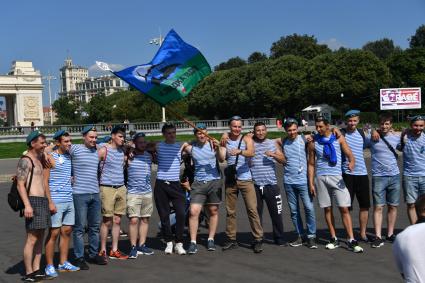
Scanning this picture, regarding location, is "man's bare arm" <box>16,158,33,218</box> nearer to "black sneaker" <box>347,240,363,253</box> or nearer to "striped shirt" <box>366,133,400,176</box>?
"black sneaker" <box>347,240,363,253</box>

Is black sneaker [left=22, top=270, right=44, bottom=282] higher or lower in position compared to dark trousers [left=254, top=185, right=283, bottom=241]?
lower

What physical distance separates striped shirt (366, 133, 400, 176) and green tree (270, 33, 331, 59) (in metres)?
74.6

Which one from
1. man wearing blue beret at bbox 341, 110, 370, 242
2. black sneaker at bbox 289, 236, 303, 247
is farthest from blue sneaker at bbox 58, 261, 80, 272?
man wearing blue beret at bbox 341, 110, 370, 242

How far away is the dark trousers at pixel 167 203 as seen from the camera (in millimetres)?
8086

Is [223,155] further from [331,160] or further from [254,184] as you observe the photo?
[331,160]

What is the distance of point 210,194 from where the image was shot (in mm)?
8156

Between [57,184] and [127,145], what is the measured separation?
54.4 inches

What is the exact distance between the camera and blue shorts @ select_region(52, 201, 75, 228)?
6914mm

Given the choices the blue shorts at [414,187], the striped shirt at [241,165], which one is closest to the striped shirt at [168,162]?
the striped shirt at [241,165]

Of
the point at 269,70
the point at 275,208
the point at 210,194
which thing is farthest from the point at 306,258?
the point at 269,70

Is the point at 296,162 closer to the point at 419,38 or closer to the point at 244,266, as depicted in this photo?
the point at 244,266

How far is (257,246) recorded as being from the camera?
7910 millimetres

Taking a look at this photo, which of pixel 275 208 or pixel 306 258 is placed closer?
pixel 306 258

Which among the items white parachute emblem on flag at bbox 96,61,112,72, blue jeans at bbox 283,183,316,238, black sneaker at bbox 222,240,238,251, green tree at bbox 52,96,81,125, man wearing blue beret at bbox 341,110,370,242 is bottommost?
black sneaker at bbox 222,240,238,251
